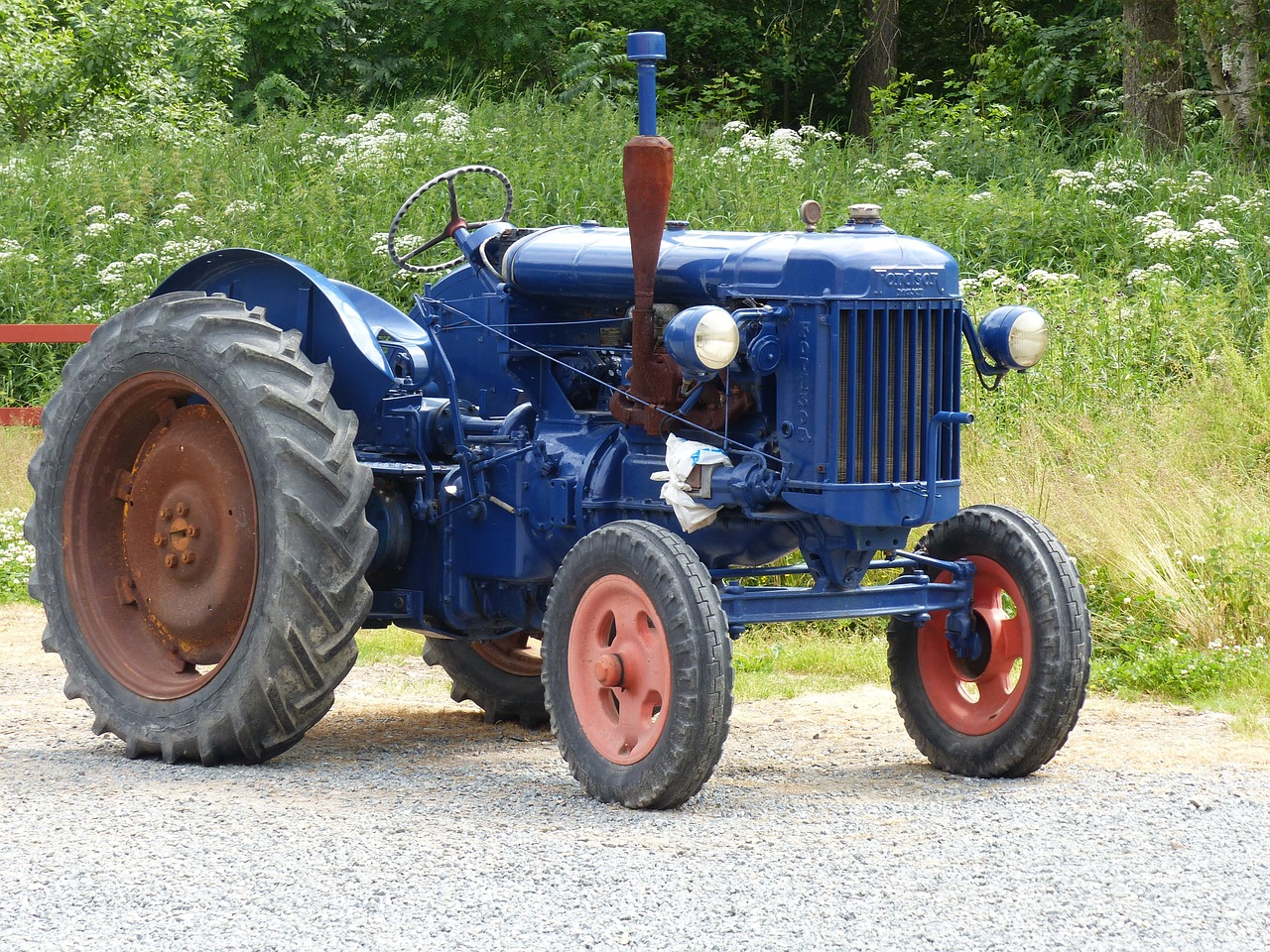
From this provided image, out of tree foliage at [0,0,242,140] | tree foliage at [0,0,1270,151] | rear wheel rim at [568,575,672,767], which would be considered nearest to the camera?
rear wheel rim at [568,575,672,767]

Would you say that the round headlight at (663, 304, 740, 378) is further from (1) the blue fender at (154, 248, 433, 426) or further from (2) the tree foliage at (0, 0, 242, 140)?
(2) the tree foliage at (0, 0, 242, 140)

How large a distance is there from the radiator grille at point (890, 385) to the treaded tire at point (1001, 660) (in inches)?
17.1

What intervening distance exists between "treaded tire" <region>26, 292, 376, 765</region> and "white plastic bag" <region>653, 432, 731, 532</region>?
1.00 meters

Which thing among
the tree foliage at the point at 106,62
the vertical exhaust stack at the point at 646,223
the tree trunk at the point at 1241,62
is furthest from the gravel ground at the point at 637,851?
the tree foliage at the point at 106,62

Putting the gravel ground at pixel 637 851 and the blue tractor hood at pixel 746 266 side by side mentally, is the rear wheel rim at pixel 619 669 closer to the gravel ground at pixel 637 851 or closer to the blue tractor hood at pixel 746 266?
the gravel ground at pixel 637 851

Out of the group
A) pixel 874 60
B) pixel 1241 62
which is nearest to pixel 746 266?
pixel 1241 62

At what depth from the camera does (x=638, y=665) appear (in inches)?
194

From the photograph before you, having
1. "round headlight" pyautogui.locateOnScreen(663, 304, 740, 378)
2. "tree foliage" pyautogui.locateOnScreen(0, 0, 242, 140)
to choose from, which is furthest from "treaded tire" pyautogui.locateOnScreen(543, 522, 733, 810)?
"tree foliage" pyautogui.locateOnScreen(0, 0, 242, 140)

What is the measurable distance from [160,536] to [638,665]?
206 centimetres

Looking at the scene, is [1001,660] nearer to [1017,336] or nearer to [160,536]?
[1017,336]

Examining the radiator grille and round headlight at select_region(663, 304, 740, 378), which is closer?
round headlight at select_region(663, 304, 740, 378)

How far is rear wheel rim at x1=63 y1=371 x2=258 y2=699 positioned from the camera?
229 inches

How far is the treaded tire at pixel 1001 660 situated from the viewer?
5.21 meters

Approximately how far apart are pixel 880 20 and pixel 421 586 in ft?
57.4
